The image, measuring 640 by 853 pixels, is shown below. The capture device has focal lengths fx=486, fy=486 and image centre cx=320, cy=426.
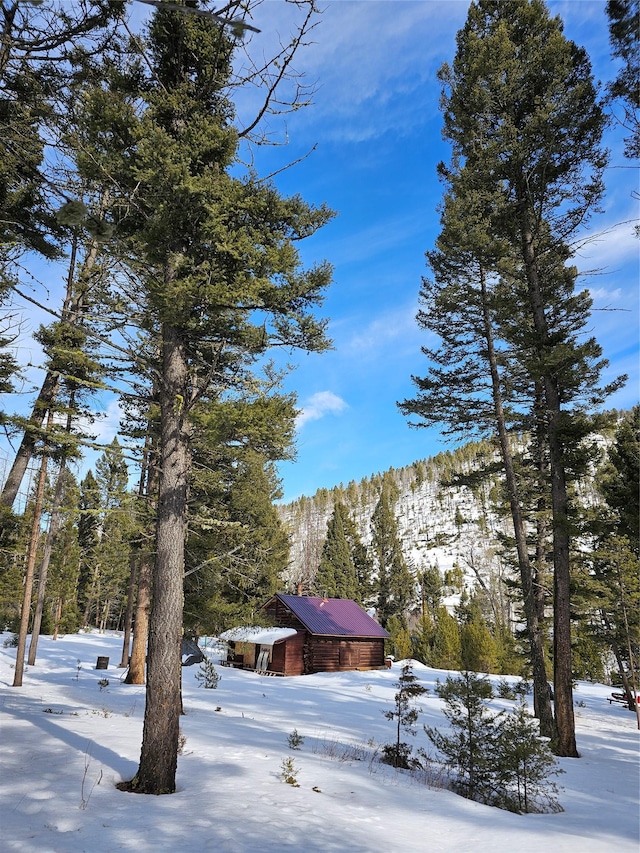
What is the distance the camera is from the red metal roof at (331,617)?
30.3 meters

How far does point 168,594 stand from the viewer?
21.1 ft

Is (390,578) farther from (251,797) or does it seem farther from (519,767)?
(251,797)

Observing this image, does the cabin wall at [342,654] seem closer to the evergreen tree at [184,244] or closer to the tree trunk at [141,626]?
the tree trunk at [141,626]

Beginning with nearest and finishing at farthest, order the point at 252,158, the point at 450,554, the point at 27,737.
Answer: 1. the point at 27,737
2. the point at 252,158
3. the point at 450,554

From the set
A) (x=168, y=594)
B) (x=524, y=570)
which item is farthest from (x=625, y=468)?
(x=168, y=594)

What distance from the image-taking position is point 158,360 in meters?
7.82

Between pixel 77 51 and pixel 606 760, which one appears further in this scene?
pixel 606 760

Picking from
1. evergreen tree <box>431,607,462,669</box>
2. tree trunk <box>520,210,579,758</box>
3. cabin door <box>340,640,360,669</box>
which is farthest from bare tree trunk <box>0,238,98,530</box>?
evergreen tree <box>431,607,462,669</box>

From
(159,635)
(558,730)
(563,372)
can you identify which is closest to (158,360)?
(159,635)

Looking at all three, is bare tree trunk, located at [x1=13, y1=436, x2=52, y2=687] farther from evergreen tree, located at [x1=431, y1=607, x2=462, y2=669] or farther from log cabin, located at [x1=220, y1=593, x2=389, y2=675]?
evergreen tree, located at [x1=431, y1=607, x2=462, y2=669]

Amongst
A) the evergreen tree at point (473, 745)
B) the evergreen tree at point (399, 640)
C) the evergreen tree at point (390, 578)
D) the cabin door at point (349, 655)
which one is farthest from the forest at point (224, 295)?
the evergreen tree at point (390, 578)

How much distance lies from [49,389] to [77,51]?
8835mm

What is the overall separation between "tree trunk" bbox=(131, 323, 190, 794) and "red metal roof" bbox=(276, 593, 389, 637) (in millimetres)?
24693

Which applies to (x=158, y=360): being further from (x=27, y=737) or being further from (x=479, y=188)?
(x=479, y=188)
